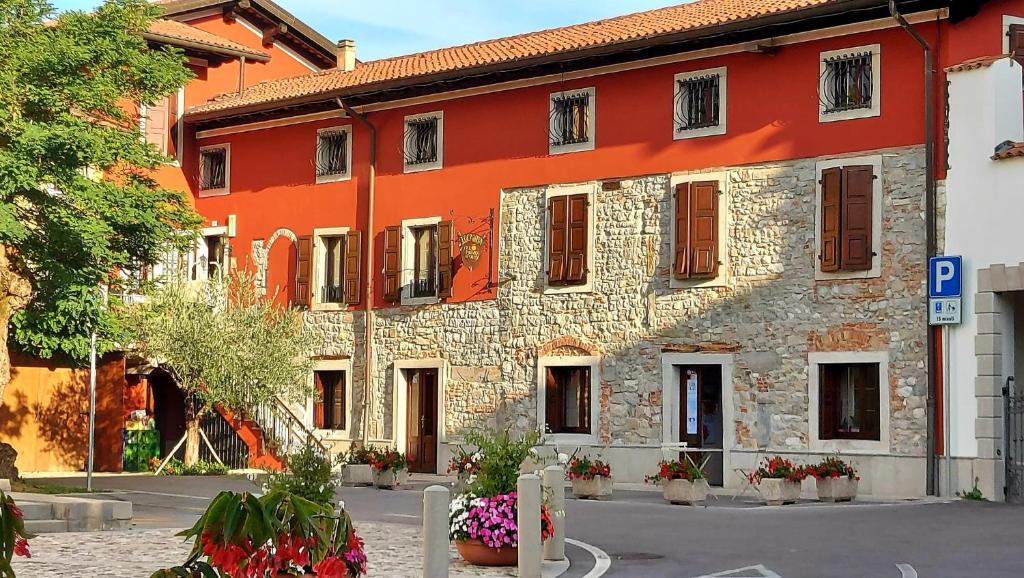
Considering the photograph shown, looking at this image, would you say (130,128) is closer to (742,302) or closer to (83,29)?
(83,29)

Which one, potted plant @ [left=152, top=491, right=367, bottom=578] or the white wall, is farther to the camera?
the white wall

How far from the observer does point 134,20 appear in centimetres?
2141

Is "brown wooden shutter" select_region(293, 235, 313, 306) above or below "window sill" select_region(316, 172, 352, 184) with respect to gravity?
below

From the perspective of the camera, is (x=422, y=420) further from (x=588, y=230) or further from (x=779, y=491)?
(x=779, y=491)

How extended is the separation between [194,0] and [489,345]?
11606 mm

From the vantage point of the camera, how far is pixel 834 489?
20062 millimetres

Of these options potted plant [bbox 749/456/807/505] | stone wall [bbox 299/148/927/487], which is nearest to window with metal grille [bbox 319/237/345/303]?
stone wall [bbox 299/148/927/487]

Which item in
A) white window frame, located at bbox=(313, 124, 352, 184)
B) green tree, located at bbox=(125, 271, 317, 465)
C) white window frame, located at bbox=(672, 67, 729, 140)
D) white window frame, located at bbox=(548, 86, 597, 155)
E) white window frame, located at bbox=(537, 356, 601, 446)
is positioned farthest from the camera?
white window frame, located at bbox=(313, 124, 352, 184)

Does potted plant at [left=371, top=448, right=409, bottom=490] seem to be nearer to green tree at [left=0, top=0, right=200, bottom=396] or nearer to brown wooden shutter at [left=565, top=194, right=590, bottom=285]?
brown wooden shutter at [left=565, top=194, right=590, bottom=285]

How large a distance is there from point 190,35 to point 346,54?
11.5 ft

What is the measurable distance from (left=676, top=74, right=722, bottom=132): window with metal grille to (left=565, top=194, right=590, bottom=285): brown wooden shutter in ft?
7.33

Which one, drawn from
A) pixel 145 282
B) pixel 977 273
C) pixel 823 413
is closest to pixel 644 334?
pixel 823 413

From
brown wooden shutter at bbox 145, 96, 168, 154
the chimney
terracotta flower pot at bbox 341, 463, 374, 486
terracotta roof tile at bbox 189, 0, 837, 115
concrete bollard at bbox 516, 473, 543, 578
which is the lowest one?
terracotta flower pot at bbox 341, 463, 374, 486

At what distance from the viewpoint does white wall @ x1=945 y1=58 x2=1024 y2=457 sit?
65.3 ft
